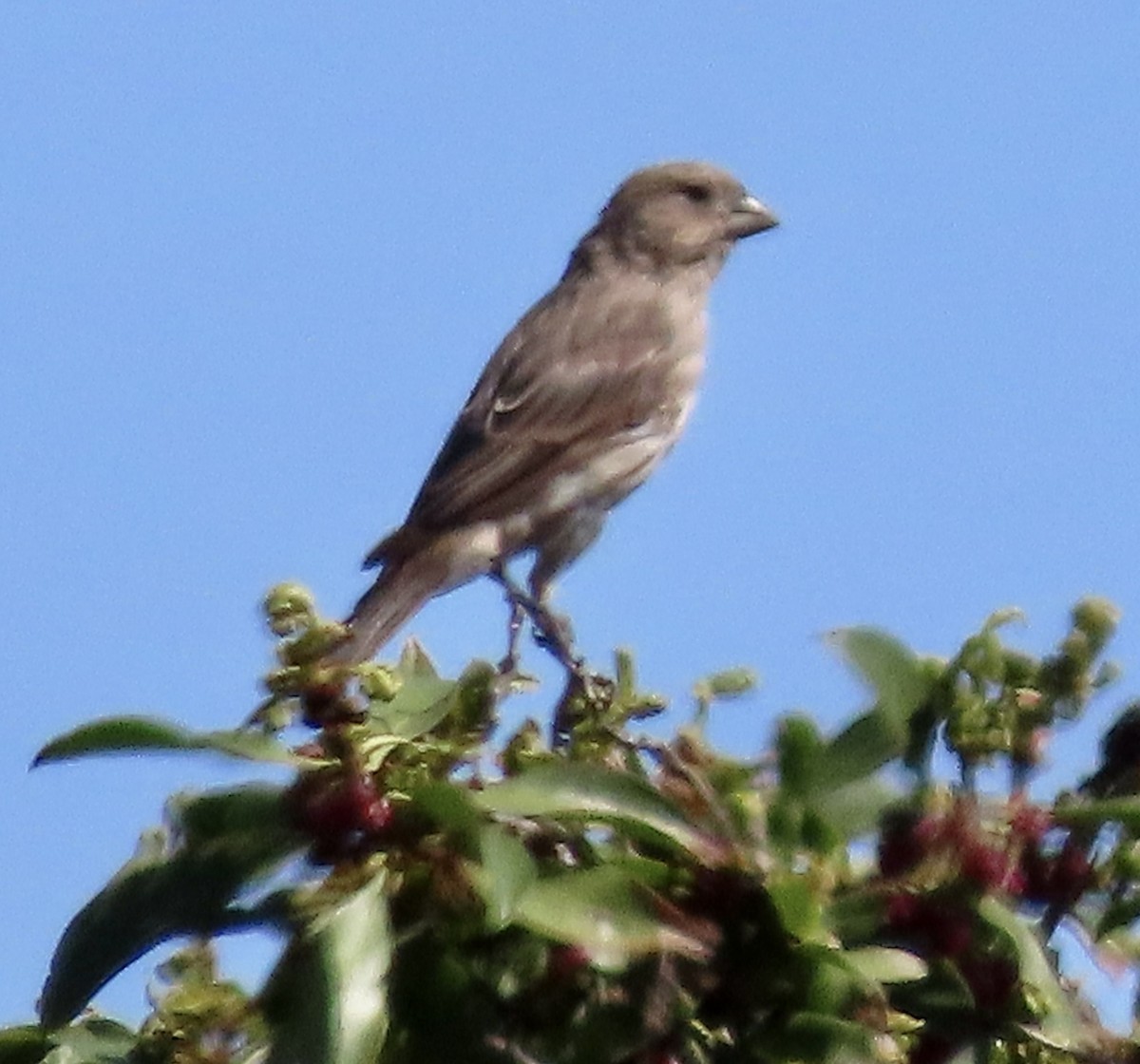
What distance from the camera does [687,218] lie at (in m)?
10.6

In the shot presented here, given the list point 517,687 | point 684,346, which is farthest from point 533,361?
point 517,687

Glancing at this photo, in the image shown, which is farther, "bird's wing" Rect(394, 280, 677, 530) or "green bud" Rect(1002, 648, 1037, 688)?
"bird's wing" Rect(394, 280, 677, 530)

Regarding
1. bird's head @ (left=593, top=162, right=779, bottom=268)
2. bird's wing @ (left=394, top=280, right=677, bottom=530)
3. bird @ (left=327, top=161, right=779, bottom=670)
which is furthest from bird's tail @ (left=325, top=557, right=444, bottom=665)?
bird's head @ (left=593, top=162, right=779, bottom=268)

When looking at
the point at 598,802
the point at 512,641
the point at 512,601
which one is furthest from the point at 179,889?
the point at 512,601

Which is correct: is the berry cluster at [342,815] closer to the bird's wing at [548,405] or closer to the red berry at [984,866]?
the red berry at [984,866]

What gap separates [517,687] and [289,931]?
Result: 0.50 metres

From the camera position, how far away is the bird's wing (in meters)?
8.76

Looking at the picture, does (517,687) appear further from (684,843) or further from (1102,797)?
(1102,797)

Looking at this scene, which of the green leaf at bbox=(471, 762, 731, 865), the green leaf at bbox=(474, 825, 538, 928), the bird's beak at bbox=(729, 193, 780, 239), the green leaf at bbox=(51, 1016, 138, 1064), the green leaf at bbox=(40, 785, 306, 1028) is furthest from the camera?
the bird's beak at bbox=(729, 193, 780, 239)

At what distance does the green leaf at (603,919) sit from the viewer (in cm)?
222

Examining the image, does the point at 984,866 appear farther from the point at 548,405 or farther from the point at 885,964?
the point at 548,405

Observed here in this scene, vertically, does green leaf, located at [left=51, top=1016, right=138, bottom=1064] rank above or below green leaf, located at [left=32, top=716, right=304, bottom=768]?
below

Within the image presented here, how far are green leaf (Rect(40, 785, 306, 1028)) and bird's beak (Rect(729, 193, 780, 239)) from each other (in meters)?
8.27

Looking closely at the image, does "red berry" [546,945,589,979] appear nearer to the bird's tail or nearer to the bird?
the bird
